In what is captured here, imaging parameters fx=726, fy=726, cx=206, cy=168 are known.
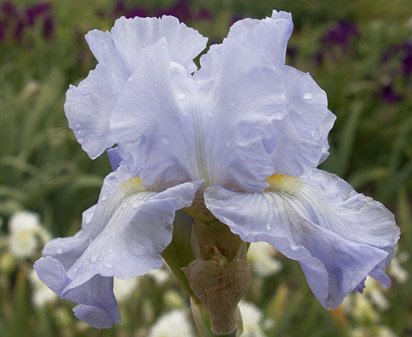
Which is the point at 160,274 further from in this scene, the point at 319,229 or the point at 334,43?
the point at 334,43

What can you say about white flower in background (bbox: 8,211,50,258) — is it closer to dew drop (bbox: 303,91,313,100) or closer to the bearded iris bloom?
the bearded iris bloom

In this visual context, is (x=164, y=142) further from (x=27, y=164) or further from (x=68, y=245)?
(x=27, y=164)

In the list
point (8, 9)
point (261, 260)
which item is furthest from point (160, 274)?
point (8, 9)

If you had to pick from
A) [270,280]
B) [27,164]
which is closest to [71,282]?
[270,280]

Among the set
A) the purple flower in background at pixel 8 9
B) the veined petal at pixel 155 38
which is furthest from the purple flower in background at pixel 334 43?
the veined petal at pixel 155 38

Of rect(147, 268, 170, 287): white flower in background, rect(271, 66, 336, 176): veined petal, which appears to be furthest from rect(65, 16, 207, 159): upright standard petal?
rect(147, 268, 170, 287): white flower in background

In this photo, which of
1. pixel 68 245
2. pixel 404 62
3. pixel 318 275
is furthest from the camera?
pixel 404 62

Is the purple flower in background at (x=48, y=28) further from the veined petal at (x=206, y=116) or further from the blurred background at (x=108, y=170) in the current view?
the veined petal at (x=206, y=116)
